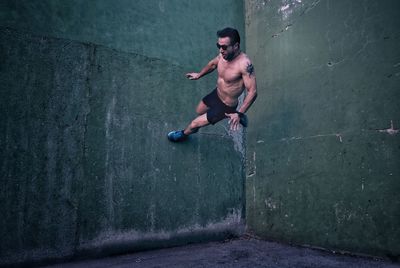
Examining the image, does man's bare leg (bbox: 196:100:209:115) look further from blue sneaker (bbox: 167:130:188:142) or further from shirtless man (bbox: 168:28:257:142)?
blue sneaker (bbox: 167:130:188:142)

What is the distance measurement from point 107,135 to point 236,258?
87.1 inches

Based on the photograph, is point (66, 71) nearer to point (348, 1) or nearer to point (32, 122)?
point (32, 122)

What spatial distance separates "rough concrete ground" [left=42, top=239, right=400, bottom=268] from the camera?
122 inches

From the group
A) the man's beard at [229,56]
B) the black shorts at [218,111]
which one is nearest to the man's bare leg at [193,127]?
the black shorts at [218,111]

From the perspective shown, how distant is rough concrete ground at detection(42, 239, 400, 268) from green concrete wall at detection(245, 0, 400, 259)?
10.6 inches

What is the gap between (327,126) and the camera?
384 cm

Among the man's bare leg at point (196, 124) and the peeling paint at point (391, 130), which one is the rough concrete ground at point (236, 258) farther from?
the man's bare leg at point (196, 124)

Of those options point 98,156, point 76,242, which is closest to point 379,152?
point 98,156

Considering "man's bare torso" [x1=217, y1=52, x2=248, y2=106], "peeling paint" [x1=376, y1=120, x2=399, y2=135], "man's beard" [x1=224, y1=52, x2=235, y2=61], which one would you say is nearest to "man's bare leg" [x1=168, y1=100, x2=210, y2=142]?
"man's bare torso" [x1=217, y1=52, x2=248, y2=106]

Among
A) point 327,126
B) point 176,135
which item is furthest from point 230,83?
point 327,126

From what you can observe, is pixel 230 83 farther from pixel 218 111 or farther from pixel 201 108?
pixel 201 108

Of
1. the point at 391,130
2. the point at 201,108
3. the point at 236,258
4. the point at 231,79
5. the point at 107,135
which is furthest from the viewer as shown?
the point at 201,108

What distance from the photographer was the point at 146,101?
400cm

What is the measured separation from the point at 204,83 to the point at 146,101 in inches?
42.5
